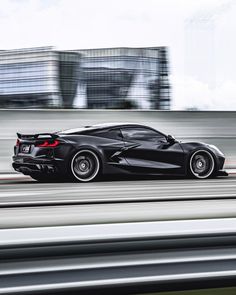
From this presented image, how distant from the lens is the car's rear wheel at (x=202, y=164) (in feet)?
35.9

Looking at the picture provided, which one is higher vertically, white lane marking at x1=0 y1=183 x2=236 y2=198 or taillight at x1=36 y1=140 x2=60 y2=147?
taillight at x1=36 y1=140 x2=60 y2=147

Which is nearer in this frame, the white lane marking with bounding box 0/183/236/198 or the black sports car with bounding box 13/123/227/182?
the white lane marking with bounding box 0/183/236/198

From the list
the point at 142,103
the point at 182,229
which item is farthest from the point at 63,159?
the point at 142,103

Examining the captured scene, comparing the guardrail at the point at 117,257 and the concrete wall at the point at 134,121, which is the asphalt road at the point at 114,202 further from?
the concrete wall at the point at 134,121

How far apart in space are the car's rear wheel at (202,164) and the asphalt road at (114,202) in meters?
0.30

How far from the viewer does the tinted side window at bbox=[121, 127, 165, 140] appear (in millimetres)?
10484

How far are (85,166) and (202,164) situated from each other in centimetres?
228

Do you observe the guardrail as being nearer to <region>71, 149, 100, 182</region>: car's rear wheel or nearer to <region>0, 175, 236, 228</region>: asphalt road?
<region>0, 175, 236, 228</region>: asphalt road

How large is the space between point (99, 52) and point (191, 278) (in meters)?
30.3

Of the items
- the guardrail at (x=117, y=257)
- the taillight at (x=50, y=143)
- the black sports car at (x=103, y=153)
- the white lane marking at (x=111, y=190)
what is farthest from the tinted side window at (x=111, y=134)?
the guardrail at (x=117, y=257)

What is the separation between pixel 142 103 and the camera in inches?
787

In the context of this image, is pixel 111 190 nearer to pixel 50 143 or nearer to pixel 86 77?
pixel 50 143

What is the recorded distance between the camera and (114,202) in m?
6.72

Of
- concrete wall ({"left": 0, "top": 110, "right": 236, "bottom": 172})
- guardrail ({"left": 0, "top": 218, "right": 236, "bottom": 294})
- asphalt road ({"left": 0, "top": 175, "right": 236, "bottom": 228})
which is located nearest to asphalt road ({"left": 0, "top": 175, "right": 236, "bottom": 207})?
asphalt road ({"left": 0, "top": 175, "right": 236, "bottom": 228})
